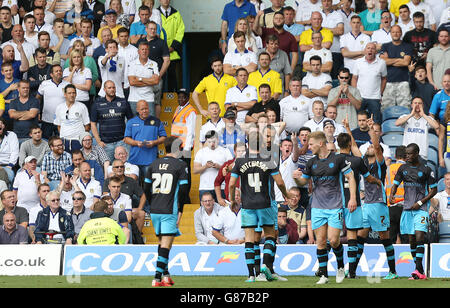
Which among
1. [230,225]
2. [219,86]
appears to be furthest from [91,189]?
[219,86]

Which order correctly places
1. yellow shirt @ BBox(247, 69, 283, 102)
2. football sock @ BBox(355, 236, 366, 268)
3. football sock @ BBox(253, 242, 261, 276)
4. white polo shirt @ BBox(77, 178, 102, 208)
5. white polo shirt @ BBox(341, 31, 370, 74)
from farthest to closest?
white polo shirt @ BBox(341, 31, 370, 74), yellow shirt @ BBox(247, 69, 283, 102), white polo shirt @ BBox(77, 178, 102, 208), football sock @ BBox(355, 236, 366, 268), football sock @ BBox(253, 242, 261, 276)

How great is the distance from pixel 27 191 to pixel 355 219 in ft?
24.7

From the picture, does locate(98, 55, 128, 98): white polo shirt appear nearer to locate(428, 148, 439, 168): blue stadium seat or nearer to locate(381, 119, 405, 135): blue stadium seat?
locate(381, 119, 405, 135): blue stadium seat

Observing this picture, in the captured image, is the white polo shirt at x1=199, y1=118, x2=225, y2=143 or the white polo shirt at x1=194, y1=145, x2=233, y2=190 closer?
the white polo shirt at x1=194, y1=145, x2=233, y2=190

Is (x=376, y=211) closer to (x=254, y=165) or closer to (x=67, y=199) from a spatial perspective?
(x=254, y=165)

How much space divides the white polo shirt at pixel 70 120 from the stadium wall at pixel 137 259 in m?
3.81

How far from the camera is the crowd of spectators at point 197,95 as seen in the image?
18.1 meters

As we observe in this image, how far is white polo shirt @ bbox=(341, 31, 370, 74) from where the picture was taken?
2078 centimetres

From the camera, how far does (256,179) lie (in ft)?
45.8

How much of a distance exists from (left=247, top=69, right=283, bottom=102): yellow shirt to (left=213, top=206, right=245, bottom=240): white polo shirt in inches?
146

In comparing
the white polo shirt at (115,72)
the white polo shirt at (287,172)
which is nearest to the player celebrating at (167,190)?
the white polo shirt at (287,172)

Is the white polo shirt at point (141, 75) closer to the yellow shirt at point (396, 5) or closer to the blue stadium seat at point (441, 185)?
the yellow shirt at point (396, 5)

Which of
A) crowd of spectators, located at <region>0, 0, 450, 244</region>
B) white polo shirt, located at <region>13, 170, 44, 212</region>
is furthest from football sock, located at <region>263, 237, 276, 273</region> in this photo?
white polo shirt, located at <region>13, 170, 44, 212</region>
